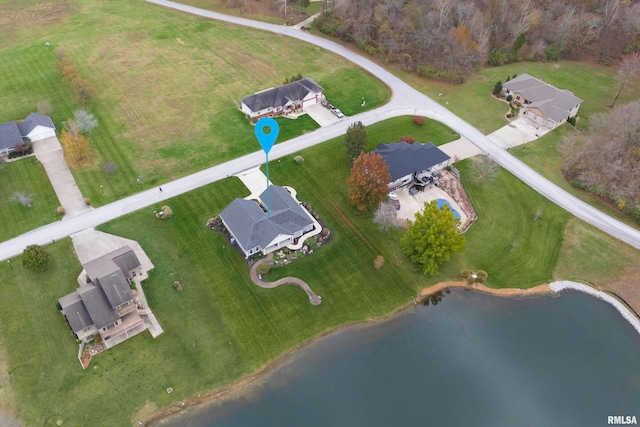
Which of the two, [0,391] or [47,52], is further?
[47,52]

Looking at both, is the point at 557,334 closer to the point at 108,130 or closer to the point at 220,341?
the point at 220,341

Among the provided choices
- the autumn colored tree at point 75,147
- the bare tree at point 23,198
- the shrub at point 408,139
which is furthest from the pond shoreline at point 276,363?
the autumn colored tree at point 75,147

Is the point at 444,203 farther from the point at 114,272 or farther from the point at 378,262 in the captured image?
the point at 114,272

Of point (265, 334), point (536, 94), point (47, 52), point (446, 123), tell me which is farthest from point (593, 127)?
point (47, 52)

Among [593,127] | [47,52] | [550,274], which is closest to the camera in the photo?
[550,274]

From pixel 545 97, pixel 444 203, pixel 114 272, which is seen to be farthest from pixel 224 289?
pixel 545 97

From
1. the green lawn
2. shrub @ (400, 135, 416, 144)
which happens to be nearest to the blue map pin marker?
shrub @ (400, 135, 416, 144)

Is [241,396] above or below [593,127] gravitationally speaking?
below
